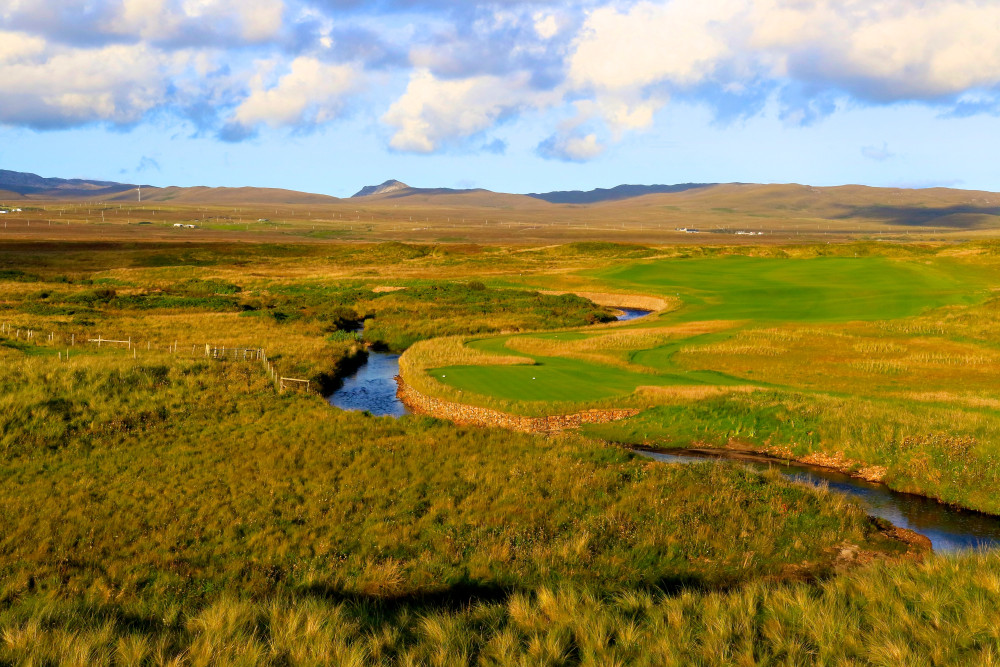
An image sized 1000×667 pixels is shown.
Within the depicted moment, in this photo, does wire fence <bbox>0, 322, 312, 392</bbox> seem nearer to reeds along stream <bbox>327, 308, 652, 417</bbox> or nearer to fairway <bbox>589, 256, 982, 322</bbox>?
reeds along stream <bbox>327, 308, 652, 417</bbox>

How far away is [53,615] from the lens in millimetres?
9695

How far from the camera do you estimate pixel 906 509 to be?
1956cm

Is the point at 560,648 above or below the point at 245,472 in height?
above

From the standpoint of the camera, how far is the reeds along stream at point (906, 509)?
17.7 m

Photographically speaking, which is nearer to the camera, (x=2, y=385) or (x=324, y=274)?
(x=2, y=385)

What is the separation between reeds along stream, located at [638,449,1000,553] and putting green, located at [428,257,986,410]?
283 inches

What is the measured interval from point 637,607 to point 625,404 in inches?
666

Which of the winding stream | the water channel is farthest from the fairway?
the water channel

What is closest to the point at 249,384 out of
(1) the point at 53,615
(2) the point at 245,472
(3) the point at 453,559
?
(2) the point at 245,472

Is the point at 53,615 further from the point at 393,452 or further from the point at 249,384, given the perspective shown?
the point at 249,384

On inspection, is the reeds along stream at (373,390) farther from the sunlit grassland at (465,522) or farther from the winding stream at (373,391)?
the sunlit grassland at (465,522)

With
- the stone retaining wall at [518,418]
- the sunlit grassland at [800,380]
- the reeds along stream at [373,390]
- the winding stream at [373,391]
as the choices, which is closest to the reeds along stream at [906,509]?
the sunlit grassland at [800,380]

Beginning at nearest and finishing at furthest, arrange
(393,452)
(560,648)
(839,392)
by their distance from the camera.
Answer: (560,648) < (393,452) < (839,392)

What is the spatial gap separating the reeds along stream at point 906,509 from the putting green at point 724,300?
23.6 feet
